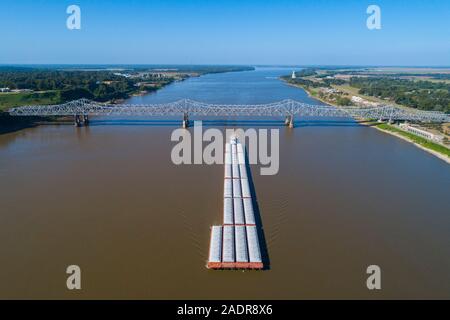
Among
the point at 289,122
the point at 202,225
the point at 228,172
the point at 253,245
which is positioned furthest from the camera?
the point at 289,122

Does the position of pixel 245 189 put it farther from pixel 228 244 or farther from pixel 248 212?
pixel 228 244

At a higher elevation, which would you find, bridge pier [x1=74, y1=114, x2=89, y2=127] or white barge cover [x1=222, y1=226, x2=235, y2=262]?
bridge pier [x1=74, y1=114, x2=89, y2=127]

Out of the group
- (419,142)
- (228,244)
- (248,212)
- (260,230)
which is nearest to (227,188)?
(248,212)

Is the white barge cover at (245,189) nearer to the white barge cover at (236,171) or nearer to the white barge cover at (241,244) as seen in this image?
the white barge cover at (236,171)

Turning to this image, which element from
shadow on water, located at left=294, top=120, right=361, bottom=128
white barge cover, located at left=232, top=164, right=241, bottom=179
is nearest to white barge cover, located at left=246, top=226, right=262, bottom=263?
white barge cover, located at left=232, top=164, right=241, bottom=179

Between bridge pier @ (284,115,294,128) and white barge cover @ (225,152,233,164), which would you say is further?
bridge pier @ (284,115,294,128)

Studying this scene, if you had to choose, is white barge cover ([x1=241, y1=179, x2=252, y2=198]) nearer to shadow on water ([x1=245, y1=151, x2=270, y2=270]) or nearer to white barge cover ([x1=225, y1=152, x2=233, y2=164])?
shadow on water ([x1=245, y1=151, x2=270, y2=270])

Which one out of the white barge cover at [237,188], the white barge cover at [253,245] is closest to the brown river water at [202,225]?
the white barge cover at [253,245]

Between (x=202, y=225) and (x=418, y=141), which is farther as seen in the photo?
(x=418, y=141)
